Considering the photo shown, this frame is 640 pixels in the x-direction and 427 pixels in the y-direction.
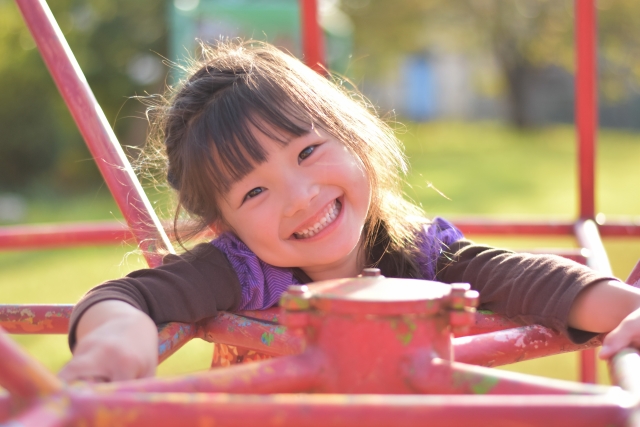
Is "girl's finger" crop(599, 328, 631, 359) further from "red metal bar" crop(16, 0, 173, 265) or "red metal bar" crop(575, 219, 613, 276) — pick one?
"red metal bar" crop(16, 0, 173, 265)

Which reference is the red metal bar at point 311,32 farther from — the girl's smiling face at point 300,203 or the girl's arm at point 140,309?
the girl's arm at point 140,309

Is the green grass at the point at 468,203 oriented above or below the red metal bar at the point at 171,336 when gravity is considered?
below

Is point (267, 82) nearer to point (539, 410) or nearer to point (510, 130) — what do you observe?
point (539, 410)

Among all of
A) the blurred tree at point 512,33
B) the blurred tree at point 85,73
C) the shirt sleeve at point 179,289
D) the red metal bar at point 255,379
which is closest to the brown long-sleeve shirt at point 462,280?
the shirt sleeve at point 179,289

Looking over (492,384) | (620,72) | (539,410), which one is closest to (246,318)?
(492,384)

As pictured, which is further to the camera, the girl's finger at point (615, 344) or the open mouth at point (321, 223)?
the open mouth at point (321, 223)

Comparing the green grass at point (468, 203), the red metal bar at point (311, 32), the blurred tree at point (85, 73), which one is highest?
the red metal bar at point (311, 32)

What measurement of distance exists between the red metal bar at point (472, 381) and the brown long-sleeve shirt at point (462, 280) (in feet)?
0.87

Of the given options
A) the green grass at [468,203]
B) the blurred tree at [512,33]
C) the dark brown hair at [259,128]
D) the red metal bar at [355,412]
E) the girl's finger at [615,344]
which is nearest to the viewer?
the red metal bar at [355,412]

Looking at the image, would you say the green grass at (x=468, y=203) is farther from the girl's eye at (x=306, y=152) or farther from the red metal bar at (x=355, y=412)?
the red metal bar at (x=355, y=412)

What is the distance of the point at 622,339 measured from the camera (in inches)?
29.0

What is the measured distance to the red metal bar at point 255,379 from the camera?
0.61 m

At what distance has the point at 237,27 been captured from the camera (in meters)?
7.56

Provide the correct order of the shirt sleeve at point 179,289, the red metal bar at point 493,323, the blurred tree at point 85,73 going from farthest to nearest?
1. the blurred tree at point 85,73
2. the red metal bar at point 493,323
3. the shirt sleeve at point 179,289
